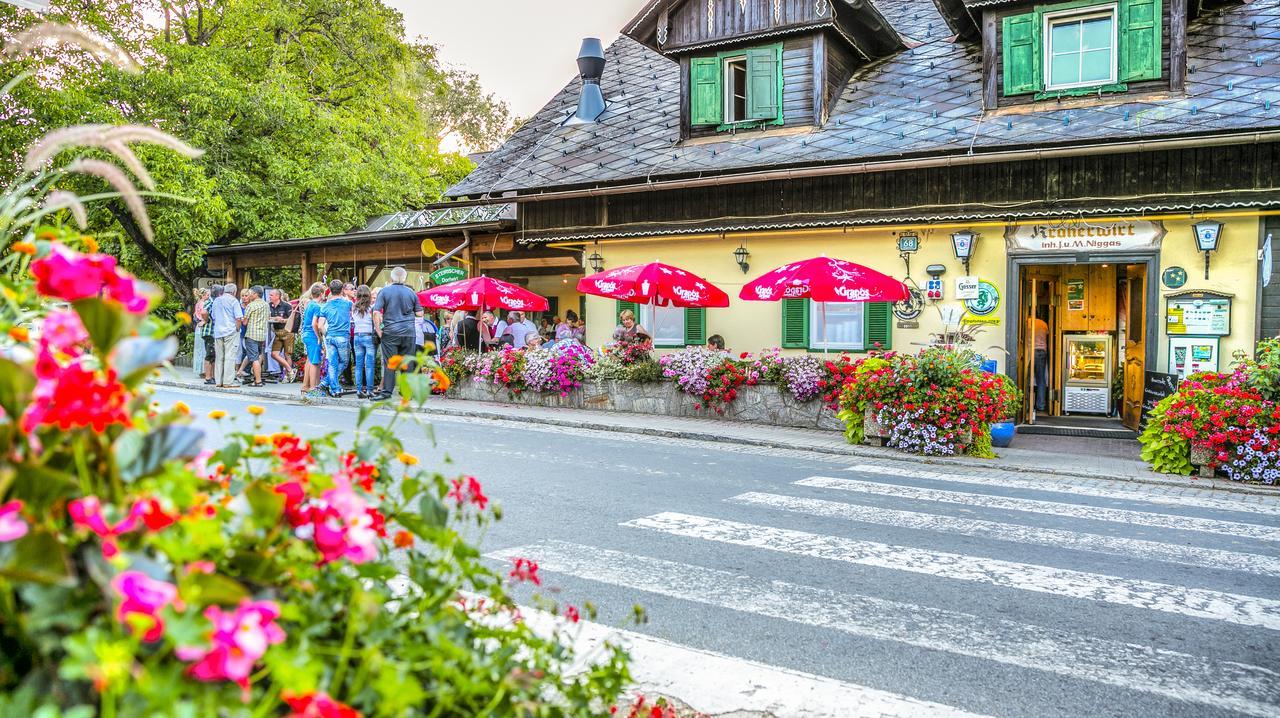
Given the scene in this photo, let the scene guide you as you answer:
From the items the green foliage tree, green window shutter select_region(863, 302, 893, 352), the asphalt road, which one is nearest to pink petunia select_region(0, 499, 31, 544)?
the asphalt road

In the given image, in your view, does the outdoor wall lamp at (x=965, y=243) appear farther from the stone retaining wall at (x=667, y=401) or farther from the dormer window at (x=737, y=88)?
the dormer window at (x=737, y=88)

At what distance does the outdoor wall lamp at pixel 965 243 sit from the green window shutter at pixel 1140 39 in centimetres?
313

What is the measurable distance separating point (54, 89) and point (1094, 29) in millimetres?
22994

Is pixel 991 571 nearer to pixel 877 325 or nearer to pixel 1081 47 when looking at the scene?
pixel 877 325

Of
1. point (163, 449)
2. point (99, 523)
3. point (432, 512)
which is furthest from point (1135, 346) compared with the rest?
point (99, 523)

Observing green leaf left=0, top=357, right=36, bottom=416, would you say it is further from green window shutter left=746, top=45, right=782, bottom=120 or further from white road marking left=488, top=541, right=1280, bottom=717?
green window shutter left=746, top=45, right=782, bottom=120

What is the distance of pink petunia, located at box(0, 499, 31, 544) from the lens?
129 cm

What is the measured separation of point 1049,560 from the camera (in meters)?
6.12

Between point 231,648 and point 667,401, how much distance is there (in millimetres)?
13404

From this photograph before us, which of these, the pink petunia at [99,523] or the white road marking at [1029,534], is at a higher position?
the pink petunia at [99,523]

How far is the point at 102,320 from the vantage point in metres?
1.51

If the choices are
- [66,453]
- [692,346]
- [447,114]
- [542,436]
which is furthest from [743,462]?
[447,114]

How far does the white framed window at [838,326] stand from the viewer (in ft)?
51.8

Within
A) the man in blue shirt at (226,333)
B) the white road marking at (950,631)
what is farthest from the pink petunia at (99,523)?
the man in blue shirt at (226,333)
